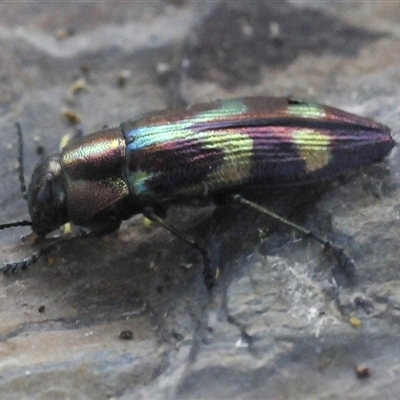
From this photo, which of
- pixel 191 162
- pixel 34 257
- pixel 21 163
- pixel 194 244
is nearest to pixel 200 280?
Answer: pixel 194 244

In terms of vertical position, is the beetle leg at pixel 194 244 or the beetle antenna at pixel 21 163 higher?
the beetle antenna at pixel 21 163

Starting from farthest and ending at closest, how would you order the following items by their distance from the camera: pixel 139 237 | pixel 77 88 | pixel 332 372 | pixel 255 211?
pixel 77 88 < pixel 139 237 < pixel 255 211 < pixel 332 372

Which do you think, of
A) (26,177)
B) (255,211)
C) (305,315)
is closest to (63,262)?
(26,177)

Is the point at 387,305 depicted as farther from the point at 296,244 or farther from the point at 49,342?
the point at 49,342

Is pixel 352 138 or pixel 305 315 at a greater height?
pixel 352 138

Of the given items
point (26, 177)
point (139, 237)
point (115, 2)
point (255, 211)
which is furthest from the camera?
point (115, 2)

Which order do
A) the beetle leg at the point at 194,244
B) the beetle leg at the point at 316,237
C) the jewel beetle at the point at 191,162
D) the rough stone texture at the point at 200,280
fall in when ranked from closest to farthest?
1. the rough stone texture at the point at 200,280
2. the beetle leg at the point at 316,237
3. the beetle leg at the point at 194,244
4. the jewel beetle at the point at 191,162

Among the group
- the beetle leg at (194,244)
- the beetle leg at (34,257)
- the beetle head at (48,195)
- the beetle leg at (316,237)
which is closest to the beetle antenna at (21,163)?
the beetle head at (48,195)

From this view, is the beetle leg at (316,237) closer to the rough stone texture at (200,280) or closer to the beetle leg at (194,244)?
the rough stone texture at (200,280)
